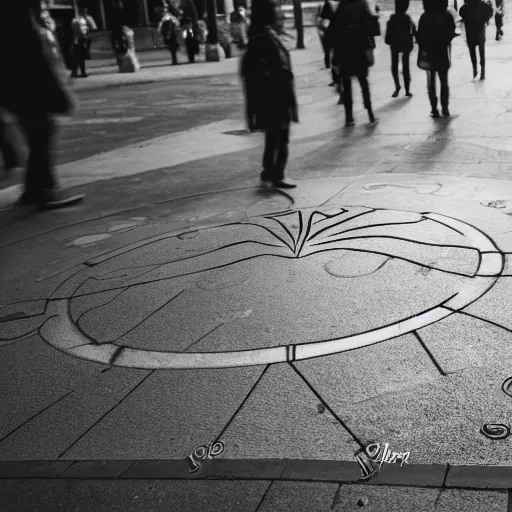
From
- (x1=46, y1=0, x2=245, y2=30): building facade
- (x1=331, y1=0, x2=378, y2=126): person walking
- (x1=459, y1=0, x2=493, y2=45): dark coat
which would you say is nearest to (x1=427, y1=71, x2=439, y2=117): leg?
(x1=331, y1=0, x2=378, y2=126): person walking

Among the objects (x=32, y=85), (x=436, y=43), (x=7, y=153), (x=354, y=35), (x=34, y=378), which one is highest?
(x=32, y=85)

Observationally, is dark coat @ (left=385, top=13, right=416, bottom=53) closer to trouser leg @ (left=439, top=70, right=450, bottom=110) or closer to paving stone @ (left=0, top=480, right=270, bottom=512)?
trouser leg @ (left=439, top=70, right=450, bottom=110)

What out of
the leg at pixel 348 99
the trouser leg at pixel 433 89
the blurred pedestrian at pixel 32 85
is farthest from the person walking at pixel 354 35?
the blurred pedestrian at pixel 32 85

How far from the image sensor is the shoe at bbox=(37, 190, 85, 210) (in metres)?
6.44

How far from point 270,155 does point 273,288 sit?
270 centimetres

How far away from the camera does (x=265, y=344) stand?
3340mm

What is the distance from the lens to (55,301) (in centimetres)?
425

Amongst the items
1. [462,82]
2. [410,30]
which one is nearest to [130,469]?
[410,30]

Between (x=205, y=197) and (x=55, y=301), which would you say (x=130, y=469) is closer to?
(x=55, y=301)

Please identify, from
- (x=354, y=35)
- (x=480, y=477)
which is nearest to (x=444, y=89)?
(x=354, y=35)

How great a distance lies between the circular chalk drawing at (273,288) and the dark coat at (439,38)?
446 centimetres

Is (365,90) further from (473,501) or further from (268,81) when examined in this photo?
(473,501)

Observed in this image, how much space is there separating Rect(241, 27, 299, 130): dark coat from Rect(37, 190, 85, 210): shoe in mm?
1822

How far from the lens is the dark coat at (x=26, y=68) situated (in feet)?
17.3
